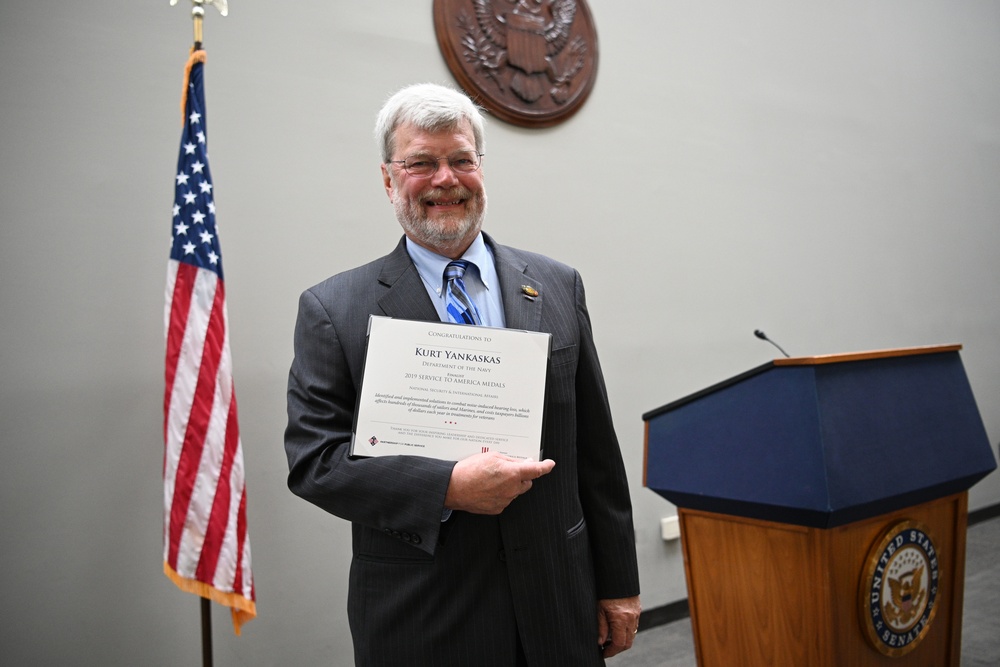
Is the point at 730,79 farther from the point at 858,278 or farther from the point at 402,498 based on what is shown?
the point at 402,498

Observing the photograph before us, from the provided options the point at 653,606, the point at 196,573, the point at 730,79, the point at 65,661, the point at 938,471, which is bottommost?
the point at 653,606

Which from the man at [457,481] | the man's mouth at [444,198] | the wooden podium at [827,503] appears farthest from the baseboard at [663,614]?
the man's mouth at [444,198]

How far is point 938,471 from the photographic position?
185 cm

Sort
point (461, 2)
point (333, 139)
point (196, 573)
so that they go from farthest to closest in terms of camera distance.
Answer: point (461, 2) → point (333, 139) → point (196, 573)

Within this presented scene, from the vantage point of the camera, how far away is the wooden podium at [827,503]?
1.67 m

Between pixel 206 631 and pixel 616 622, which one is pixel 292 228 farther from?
pixel 616 622

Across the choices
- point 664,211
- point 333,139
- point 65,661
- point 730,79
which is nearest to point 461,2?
point 333,139

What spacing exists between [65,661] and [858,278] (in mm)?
4189

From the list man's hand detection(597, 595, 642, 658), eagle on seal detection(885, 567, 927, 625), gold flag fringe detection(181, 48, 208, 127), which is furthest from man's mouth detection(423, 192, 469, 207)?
eagle on seal detection(885, 567, 927, 625)

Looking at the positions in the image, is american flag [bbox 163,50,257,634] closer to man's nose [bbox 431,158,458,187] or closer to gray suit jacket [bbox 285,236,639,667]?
gray suit jacket [bbox 285,236,639,667]

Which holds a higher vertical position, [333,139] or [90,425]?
[333,139]

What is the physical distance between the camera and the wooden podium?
1.67 meters

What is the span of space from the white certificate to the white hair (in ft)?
1.22

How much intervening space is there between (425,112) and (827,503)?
113cm
